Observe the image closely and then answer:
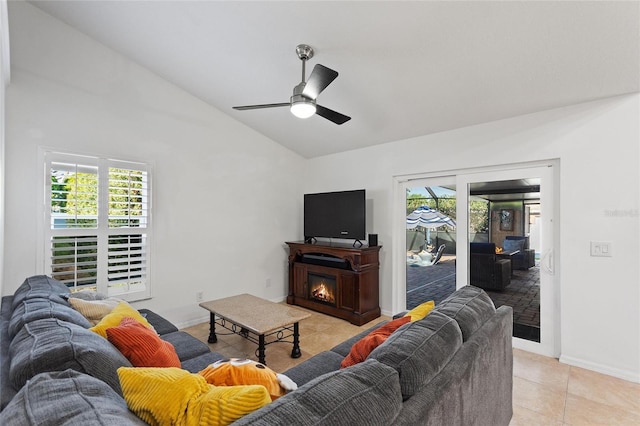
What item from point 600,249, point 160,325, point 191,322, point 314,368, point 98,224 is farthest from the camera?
point 191,322

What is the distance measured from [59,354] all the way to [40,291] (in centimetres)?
121

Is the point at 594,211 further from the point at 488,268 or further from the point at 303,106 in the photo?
the point at 303,106

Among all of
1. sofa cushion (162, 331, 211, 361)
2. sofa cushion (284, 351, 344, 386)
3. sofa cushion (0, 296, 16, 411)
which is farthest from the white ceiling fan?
sofa cushion (0, 296, 16, 411)

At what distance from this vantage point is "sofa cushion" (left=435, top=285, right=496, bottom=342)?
155 cm

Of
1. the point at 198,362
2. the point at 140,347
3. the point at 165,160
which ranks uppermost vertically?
the point at 165,160

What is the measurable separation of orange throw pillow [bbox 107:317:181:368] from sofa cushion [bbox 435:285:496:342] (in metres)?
1.40

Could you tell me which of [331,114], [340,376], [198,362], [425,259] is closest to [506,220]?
[425,259]

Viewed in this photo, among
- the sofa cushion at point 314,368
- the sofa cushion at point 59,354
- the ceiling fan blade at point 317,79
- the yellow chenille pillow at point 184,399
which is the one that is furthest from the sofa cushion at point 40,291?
the ceiling fan blade at point 317,79

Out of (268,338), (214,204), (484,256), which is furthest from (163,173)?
(484,256)

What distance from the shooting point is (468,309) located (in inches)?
65.1

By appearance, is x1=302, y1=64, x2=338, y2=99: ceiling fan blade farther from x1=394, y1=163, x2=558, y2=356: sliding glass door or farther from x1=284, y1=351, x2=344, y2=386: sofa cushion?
x1=394, y1=163, x2=558, y2=356: sliding glass door

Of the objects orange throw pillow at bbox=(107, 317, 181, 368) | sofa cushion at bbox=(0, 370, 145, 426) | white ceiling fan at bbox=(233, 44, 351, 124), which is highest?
white ceiling fan at bbox=(233, 44, 351, 124)

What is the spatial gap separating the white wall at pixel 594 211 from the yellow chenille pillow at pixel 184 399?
3.20 m

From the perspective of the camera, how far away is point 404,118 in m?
3.58
